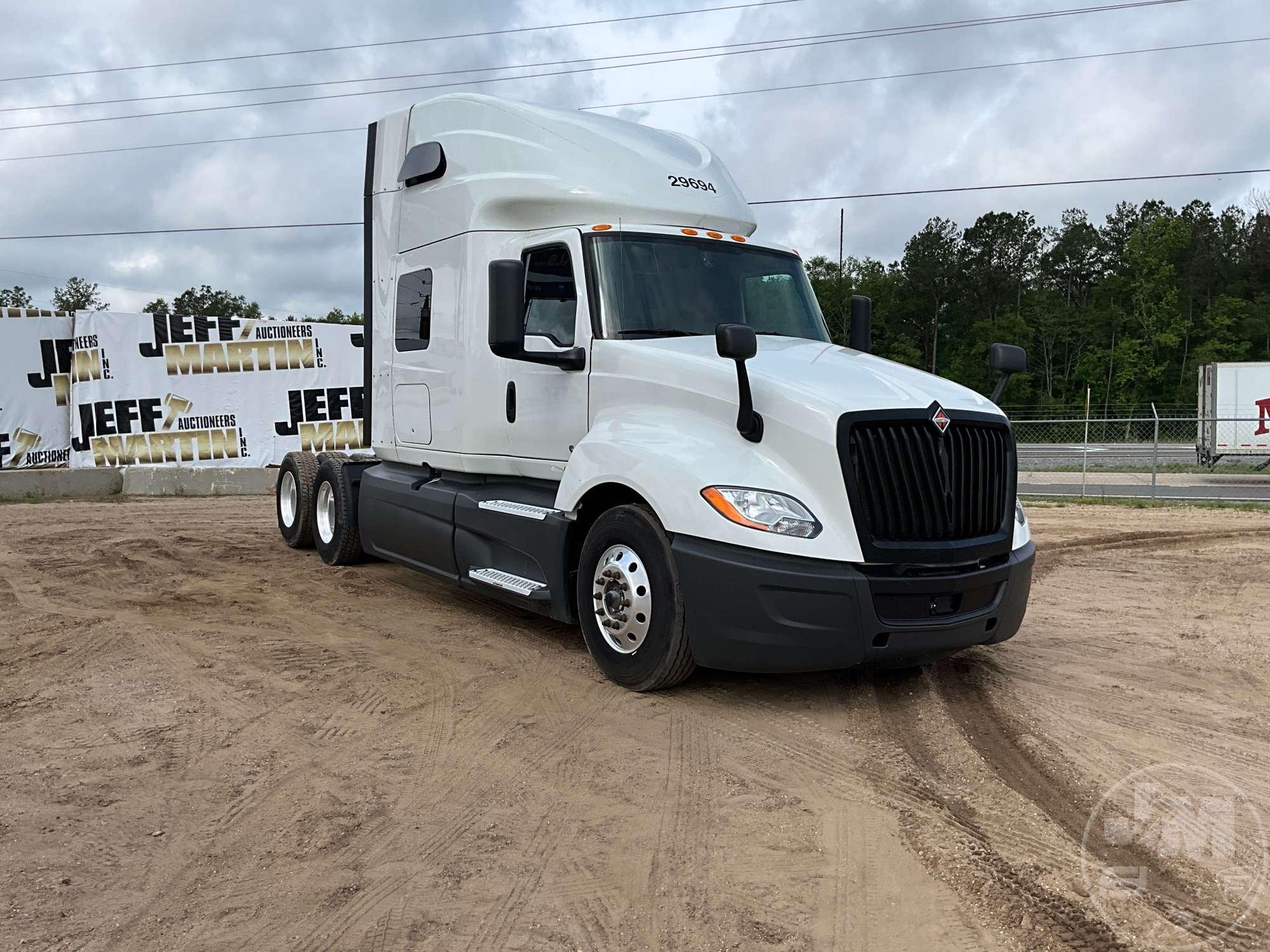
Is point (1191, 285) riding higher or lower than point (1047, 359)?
higher

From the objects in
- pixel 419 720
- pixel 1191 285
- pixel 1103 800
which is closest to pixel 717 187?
pixel 419 720

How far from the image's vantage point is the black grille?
5.05 meters

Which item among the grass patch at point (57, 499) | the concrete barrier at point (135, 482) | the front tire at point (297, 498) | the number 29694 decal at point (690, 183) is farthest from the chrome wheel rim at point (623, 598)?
the grass patch at point (57, 499)

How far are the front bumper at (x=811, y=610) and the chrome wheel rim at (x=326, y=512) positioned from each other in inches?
221

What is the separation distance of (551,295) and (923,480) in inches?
111

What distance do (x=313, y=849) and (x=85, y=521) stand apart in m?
11.3

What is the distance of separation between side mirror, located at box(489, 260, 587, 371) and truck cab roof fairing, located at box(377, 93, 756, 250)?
100 centimetres

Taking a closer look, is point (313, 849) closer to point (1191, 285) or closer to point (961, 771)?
point (961, 771)

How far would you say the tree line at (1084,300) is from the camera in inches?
2744

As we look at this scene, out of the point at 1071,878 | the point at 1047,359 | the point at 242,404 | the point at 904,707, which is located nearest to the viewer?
the point at 1071,878

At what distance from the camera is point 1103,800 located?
161 inches

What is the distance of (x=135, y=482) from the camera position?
17.0 meters

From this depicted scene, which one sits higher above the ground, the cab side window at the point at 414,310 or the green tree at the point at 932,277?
the green tree at the point at 932,277

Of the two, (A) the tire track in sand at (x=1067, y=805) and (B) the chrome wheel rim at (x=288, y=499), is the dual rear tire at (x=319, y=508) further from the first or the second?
(A) the tire track in sand at (x=1067, y=805)
